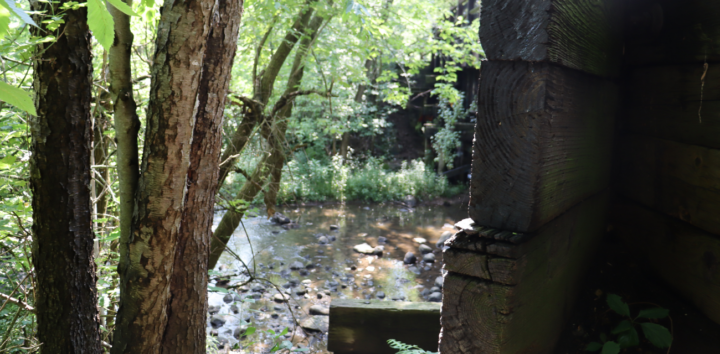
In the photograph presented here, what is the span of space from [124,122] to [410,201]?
1017 centimetres

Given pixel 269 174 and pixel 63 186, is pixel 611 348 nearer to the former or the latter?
pixel 63 186

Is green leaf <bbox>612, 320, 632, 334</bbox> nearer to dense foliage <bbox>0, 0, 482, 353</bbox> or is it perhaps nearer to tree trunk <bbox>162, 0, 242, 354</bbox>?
tree trunk <bbox>162, 0, 242, 354</bbox>

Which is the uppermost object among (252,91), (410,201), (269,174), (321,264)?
(252,91)

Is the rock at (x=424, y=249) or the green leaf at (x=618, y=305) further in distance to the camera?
the rock at (x=424, y=249)

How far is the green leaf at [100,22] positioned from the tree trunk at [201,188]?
0.84m

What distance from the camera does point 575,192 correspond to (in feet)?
5.12

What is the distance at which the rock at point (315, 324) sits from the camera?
4906mm

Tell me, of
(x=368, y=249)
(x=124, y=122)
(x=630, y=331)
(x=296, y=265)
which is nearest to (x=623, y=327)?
(x=630, y=331)

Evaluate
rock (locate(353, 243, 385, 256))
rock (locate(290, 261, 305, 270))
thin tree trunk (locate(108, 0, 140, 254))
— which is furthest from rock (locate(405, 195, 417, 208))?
thin tree trunk (locate(108, 0, 140, 254))

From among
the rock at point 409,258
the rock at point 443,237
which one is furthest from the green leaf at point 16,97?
the rock at point 443,237

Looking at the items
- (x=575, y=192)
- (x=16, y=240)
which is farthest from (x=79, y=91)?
(x=575, y=192)

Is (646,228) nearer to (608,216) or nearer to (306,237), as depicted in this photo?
(608,216)

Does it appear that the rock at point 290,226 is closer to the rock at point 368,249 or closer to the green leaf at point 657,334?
the rock at point 368,249

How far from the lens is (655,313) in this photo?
1.58m
